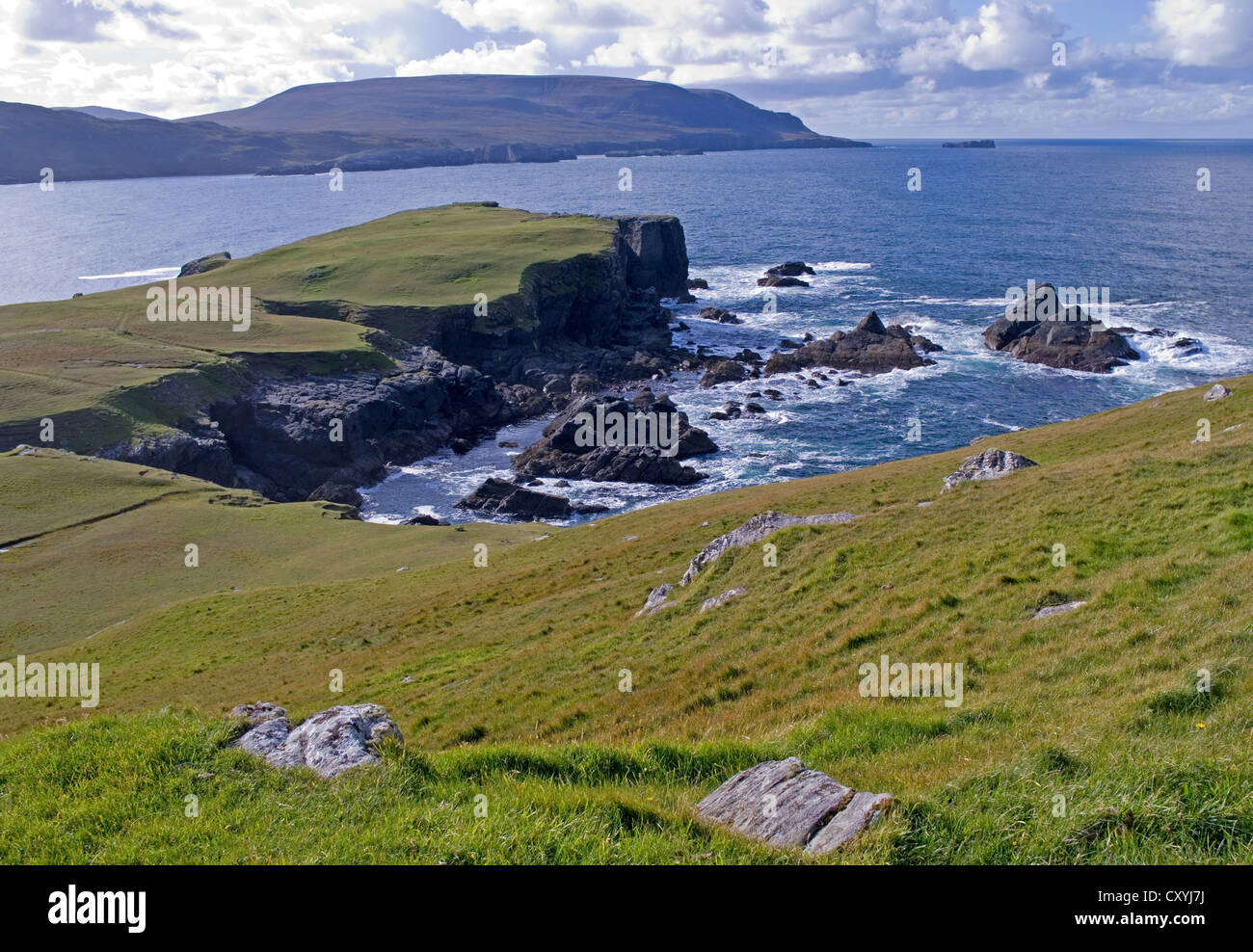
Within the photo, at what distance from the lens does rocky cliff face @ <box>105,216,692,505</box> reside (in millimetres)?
76312

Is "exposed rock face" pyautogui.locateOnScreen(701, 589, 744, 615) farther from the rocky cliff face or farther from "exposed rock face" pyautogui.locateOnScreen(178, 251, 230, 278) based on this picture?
"exposed rock face" pyautogui.locateOnScreen(178, 251, 230, 278)

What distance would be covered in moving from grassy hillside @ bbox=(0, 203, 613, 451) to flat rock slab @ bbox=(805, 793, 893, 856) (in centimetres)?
7461

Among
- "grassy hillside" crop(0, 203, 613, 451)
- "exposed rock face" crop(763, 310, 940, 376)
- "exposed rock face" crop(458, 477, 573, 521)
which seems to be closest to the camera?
"exposed rock face" crop(458, 477, 573, 521)

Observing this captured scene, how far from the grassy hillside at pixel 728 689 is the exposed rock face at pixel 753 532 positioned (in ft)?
4.22

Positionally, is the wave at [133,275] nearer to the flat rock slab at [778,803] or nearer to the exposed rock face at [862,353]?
the exposed rock face at [862,353]

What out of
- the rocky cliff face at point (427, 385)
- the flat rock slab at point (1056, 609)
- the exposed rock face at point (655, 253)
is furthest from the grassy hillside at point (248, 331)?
the flat rock slab at point (1056, 609)

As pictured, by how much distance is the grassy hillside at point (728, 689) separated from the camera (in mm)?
8859

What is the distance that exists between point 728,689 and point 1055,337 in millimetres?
97856

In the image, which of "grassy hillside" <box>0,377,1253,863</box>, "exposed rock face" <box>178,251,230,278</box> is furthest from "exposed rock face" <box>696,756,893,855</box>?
"exposed rock face" <box>178,251,230,278</box>

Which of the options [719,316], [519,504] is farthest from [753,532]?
[719,316]

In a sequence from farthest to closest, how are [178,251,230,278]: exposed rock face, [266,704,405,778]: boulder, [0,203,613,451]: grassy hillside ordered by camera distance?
1. [178,251,230,278]: exposed rock face
2. [0,203,613,451]: grassy hillside
3. [266,704,405,778]: boulder

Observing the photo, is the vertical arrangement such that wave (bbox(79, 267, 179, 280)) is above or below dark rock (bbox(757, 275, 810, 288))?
above

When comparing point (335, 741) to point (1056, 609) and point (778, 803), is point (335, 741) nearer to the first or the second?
point (778, 803)
